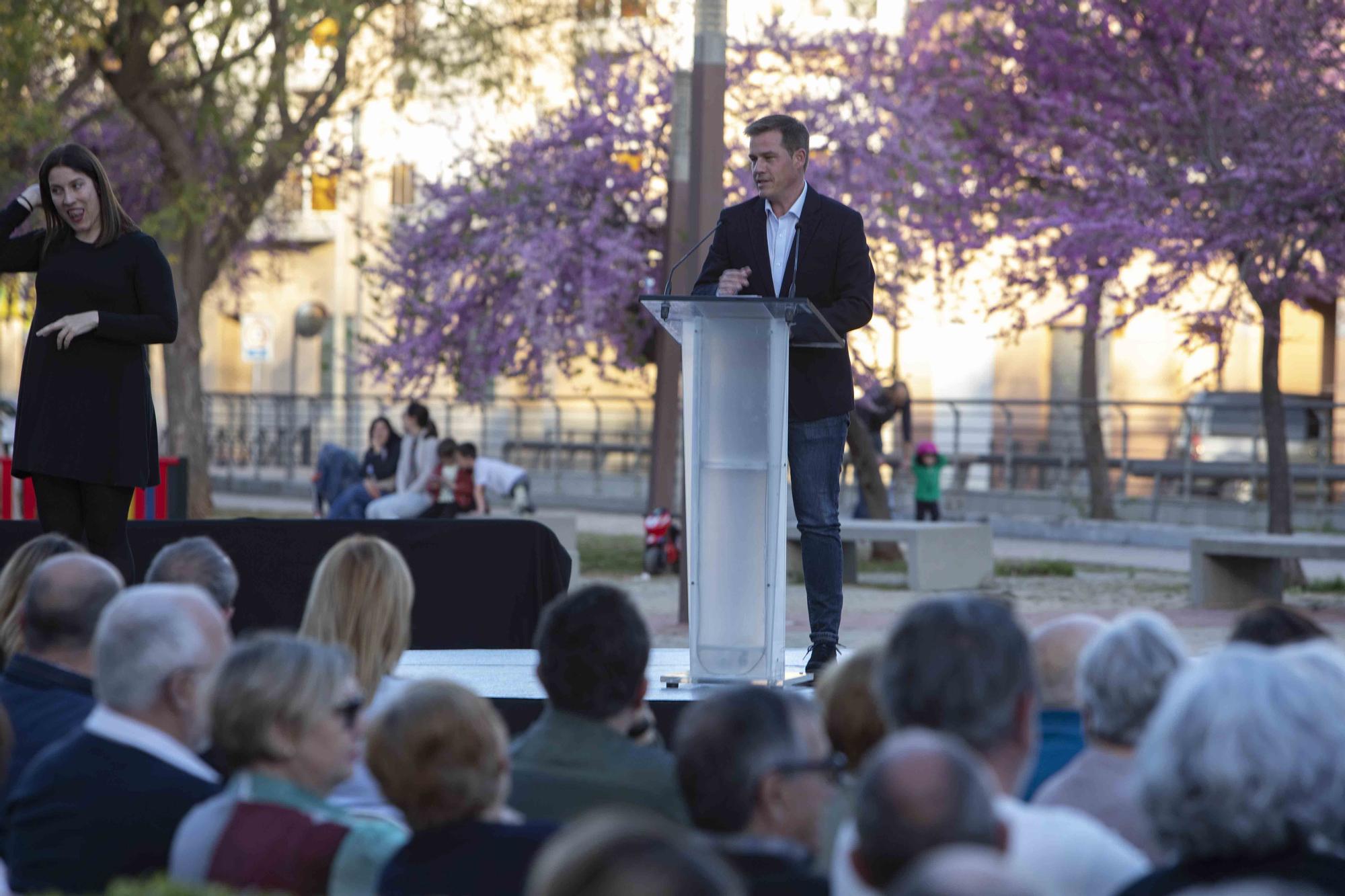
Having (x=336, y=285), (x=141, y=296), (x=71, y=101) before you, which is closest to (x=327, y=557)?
(x=141, y=296)

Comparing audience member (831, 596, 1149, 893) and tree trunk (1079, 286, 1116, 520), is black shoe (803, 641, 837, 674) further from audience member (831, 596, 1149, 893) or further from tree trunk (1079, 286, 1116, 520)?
tree trunk (1079, 286, 1116, 520)

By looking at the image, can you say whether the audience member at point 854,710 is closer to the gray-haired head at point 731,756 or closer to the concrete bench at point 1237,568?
the gray-haired head at point 731,756

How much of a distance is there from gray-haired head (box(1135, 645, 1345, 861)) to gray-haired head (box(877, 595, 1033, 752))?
1.11 ft

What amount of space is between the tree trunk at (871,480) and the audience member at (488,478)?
3079 mm

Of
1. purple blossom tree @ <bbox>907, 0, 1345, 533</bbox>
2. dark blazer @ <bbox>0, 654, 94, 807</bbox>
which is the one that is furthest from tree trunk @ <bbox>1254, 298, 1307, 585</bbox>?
dark blazer @ <bbox>0, 654, 94, 807</bbox>

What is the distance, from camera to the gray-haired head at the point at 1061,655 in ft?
12.2

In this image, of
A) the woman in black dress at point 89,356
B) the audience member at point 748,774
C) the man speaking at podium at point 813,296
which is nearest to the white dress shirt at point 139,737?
the audience member at point 748,774

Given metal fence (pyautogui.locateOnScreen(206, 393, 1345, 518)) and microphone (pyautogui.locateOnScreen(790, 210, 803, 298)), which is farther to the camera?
metal fence (pyautogui.locateOnScreen(206, 393, 1345, 518))

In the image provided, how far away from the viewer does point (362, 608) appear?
13.2 ft

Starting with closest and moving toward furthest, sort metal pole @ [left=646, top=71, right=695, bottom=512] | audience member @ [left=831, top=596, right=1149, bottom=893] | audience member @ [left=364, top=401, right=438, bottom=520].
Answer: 1. audience member @ [left=831, top=596, right=1149, bottom=893]
2. metal pole @ [left=646, top=71, right=695, bottom=512]
3. audience member @ [left=364, top=401, right=438, bottom=520]

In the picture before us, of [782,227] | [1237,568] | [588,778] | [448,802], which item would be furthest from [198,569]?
[1237,568]

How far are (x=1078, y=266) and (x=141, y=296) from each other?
11622 millimetres

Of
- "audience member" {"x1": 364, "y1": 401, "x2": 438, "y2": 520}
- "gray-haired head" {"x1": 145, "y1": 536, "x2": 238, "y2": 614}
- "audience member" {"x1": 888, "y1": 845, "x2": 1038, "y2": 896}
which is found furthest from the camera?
"audience member" {"x1": 364, "y1": 401, "x2": 438, "y2": 520}

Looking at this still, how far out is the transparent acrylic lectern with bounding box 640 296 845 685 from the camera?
548 cm
